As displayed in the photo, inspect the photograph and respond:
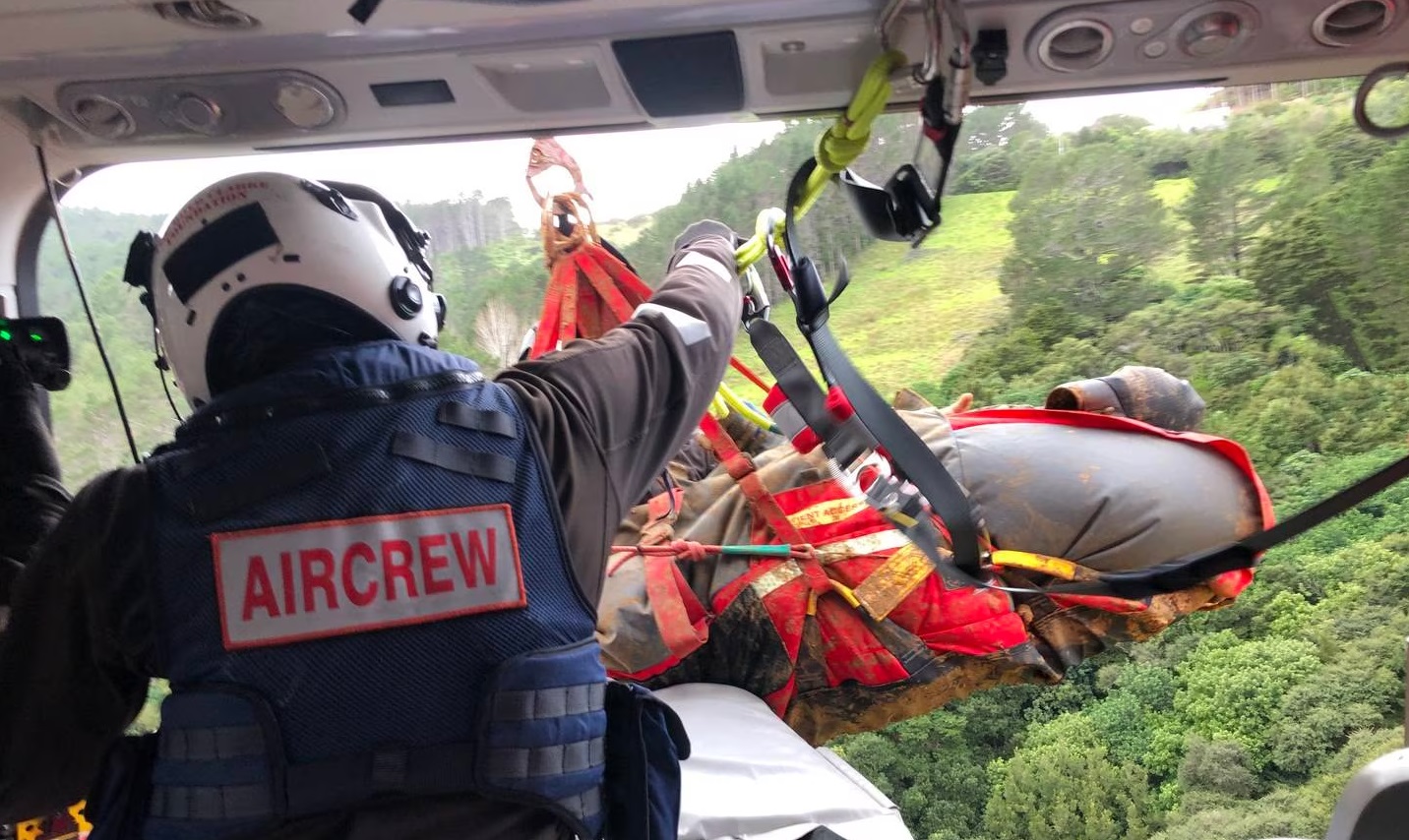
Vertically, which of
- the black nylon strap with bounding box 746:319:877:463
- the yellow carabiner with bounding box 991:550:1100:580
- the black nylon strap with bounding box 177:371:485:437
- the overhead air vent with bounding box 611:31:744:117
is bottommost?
the yellow carabiner with bounding box 991:550:1100:580

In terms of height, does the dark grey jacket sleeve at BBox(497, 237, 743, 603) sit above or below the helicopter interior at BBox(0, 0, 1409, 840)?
below

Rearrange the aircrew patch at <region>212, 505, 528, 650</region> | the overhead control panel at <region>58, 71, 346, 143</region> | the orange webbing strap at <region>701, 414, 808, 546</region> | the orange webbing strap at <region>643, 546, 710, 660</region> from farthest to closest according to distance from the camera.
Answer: the orange webbing strap at <region>701, 414, 808, 546</region> < the orange webbing strap at <region>643, 546, 710, 660</region> < the overhead control panel at <region>58, 71, 346, 143</region> < the aircrew patch at <region>212, 505, 528, 650</region>

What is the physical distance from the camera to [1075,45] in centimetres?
114

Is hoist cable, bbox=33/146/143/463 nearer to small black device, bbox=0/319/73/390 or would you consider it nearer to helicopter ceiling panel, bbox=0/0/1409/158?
small black device, bbox=0/319/73/390

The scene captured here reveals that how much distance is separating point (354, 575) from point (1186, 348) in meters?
2.32

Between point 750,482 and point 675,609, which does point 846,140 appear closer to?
point 750,482

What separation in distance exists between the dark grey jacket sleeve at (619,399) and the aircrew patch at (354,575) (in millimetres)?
135

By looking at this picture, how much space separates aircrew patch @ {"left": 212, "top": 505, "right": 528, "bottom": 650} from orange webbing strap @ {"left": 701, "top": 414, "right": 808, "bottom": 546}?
1.02m

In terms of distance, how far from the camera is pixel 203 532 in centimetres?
84

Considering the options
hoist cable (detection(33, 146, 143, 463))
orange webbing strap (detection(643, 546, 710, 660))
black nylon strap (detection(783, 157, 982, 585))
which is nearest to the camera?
black nylon strap (detection(783, 157, 982, 585))

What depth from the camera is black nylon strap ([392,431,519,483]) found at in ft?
2.88

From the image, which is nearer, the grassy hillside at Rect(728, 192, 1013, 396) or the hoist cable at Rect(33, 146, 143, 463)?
the hoist cable at Rect(33, 146, 143, 463)

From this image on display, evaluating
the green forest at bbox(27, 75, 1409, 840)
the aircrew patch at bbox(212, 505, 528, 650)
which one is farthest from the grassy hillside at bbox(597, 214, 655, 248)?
the aircrew patch at bbox(212, 505, 528, 650)

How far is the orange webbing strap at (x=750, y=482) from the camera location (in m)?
1.84
